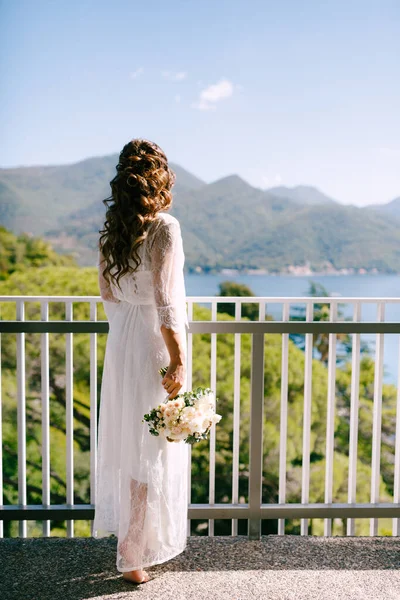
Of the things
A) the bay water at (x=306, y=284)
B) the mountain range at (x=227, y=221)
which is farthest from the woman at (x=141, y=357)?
the mountain range at (x=227, y=221)

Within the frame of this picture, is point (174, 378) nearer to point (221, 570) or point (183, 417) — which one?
point (183, 417)

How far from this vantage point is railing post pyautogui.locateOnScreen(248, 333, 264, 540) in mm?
2654

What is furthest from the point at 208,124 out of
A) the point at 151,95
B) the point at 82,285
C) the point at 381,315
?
the point at 381,315

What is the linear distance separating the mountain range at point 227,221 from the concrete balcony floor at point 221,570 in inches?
545

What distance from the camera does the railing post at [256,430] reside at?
104 inches

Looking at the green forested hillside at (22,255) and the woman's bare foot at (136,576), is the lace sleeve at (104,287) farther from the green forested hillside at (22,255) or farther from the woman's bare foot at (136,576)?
the green forested hillside at (22,255)


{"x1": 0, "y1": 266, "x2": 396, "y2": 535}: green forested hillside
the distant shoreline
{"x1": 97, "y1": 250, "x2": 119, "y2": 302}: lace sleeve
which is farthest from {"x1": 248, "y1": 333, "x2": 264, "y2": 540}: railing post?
the distant shoreline

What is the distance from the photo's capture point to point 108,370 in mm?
2316

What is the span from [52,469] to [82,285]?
301 centimetres

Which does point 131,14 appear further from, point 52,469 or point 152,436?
point 152,436

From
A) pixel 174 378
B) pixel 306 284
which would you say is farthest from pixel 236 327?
pixel 306 284

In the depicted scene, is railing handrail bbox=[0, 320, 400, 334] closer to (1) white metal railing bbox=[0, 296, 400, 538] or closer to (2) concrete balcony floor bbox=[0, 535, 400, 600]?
(1) white metal railing bbox=[0, 296, 400, 538]

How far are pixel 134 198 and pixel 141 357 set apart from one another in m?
0.55

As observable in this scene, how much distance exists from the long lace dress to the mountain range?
554 inches
